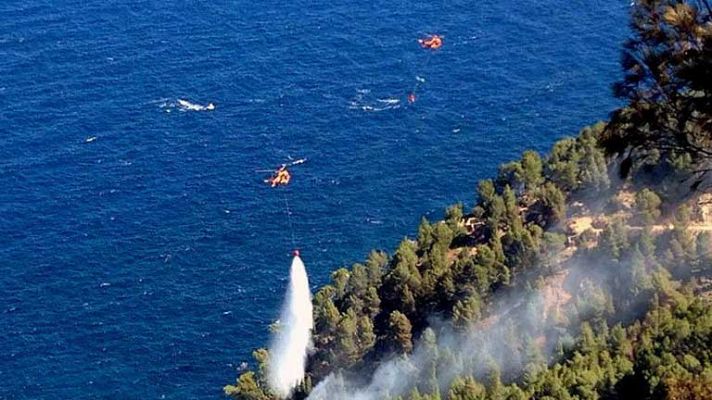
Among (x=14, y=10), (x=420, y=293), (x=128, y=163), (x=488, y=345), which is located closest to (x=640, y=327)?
(x=488, y=345)

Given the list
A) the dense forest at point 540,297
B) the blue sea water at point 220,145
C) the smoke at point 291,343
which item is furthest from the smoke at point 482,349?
the blue sea water at point 220,145

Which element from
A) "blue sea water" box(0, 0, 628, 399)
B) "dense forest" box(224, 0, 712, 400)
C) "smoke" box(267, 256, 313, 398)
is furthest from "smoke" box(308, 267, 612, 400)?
"blue sea water" box(0, 0, 628, 399)

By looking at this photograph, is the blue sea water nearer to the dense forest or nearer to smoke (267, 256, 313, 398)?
smoke (267, 256, 313, 398)

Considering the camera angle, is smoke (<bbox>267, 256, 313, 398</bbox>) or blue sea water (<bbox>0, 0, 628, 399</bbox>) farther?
blue sea water (<bbox>0, 0, 628, 399</bbox>)

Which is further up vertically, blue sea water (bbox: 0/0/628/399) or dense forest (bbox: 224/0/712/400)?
dense forest (bbox: 224/0/712/400)

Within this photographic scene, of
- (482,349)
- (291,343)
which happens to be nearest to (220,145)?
(291,343)

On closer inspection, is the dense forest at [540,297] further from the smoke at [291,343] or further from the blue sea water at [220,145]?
the blue sea water at [220,145]

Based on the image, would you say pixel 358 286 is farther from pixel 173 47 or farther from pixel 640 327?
pixel 173 47
